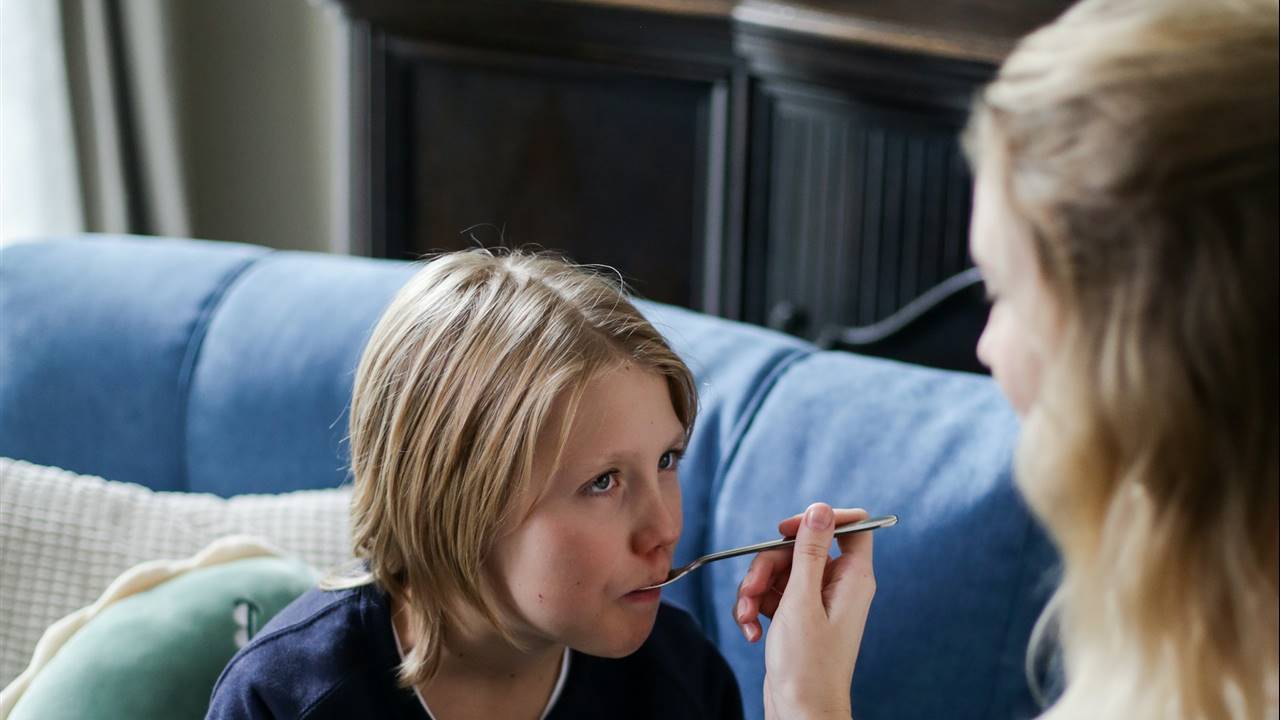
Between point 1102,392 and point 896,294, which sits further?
point 896,294

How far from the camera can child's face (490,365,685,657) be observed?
950 millimetres

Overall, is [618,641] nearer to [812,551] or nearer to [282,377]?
[812,551]

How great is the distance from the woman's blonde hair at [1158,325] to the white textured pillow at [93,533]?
0.84 metres

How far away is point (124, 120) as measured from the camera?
2.87 metres

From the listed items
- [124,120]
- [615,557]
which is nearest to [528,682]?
[615,557]

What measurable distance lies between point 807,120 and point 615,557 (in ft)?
3.67

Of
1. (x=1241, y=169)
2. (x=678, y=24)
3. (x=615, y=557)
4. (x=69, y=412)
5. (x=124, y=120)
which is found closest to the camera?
(x=1241, y=169)

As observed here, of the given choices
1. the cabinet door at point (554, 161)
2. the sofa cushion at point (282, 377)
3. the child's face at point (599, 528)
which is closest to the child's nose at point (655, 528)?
the child's face at point (599, 528)

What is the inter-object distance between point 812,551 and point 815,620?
0.16ft

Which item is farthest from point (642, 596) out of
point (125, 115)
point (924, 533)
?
point (125, 115)

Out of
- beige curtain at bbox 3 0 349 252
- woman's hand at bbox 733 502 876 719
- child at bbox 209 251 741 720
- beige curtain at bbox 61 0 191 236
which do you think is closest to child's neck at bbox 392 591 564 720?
child at bbox 209 251 741 720

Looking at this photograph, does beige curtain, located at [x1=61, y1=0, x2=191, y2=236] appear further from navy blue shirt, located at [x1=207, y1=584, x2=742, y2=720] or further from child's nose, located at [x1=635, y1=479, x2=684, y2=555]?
child's nose, located at [x1=635, y1=479, x2=684, y2=555]

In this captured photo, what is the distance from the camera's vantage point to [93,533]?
129cm

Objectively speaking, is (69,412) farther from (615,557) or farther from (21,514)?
(615,557)
